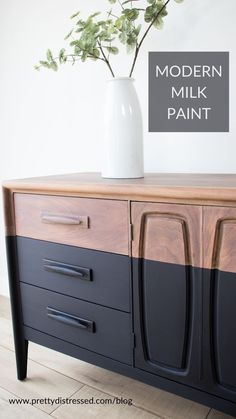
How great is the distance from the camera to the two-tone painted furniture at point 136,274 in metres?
0.86

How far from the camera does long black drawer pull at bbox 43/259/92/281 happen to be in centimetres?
107

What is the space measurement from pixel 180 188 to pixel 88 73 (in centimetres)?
98

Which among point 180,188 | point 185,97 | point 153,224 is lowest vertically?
point 153,224

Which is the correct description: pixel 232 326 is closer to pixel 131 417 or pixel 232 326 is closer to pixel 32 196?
pixel 131 417

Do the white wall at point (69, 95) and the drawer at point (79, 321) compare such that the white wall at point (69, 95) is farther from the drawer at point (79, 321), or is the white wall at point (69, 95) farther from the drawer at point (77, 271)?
the drawer at point (79, 321)

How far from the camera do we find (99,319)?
3.52 feet

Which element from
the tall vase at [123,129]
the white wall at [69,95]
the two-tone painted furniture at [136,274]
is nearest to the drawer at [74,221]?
the two-tone painted furniture at [136,274]

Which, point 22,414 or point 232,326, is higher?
point 232,326

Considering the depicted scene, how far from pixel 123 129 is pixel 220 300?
0.62m

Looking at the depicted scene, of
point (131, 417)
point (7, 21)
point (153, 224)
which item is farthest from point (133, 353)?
point (7, 21)

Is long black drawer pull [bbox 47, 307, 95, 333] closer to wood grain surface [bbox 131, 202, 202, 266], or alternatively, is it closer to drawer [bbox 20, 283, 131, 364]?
drawer [bbox 20, 283, 131, 364]

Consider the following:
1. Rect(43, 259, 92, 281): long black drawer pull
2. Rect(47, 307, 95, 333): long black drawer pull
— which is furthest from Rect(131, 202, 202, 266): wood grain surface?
Rect(47, 307, 95, 333): long black drawer pull

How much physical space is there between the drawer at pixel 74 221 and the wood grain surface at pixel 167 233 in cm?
5

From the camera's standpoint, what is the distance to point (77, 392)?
4.12 ft
